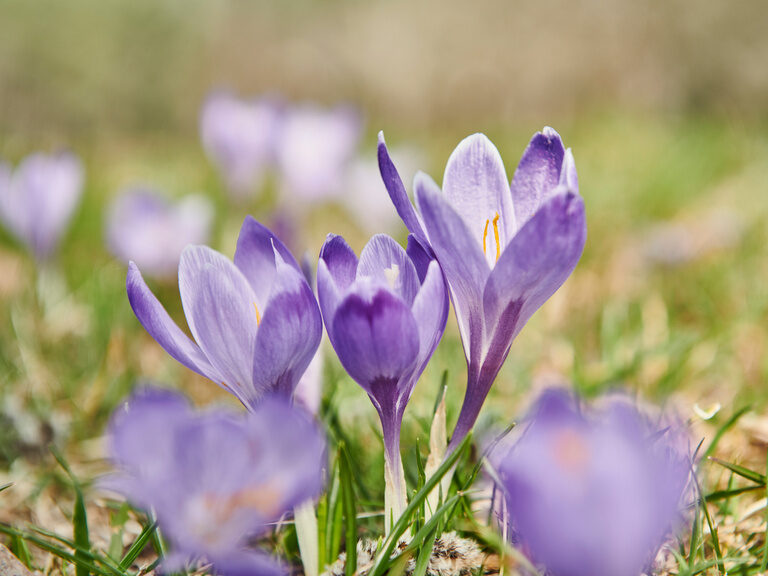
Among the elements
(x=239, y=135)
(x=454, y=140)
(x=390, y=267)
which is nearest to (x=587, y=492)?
(x=390, y=267)

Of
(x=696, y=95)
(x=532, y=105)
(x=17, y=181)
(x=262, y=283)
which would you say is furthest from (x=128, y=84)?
(x=262, y=283)

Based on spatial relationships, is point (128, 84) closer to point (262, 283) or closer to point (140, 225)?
point (140, 225)

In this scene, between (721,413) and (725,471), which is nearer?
(725,471)

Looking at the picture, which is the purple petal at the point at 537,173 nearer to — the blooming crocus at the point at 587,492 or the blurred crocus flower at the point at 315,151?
the blooming crocus at the point at 587,492

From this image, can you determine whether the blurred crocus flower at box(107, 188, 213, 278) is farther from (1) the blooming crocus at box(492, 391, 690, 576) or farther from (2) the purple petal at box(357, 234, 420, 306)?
(1) the blooming crocus at box(492, 391, 690, 576)

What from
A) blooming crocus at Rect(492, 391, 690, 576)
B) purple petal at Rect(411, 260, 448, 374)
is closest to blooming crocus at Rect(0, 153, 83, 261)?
purple petal at Rect(411, 260, 448, 374)

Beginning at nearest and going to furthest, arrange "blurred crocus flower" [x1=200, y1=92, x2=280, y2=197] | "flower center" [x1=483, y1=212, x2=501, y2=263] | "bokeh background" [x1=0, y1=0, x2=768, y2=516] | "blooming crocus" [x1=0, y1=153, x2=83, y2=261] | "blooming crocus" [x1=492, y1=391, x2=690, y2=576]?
"blooming crocus" [x1=492, y1=391, x2=690, y2=576] < "flower center" [x1=483, y1=212, x2=501, y2=263] < "bokeh background" [x1=0, y1=0, x2=768, y2=516] < "blooming crocus" [x1=0, y1=153, x2=83, y2=261] < "blurred crocus flower" [x1=200, y1=92, x2=280, y2=197]

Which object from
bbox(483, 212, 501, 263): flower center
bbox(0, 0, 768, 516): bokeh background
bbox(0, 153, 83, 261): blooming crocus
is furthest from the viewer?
bbox(0, 153, 83, 261): blooming crocus
